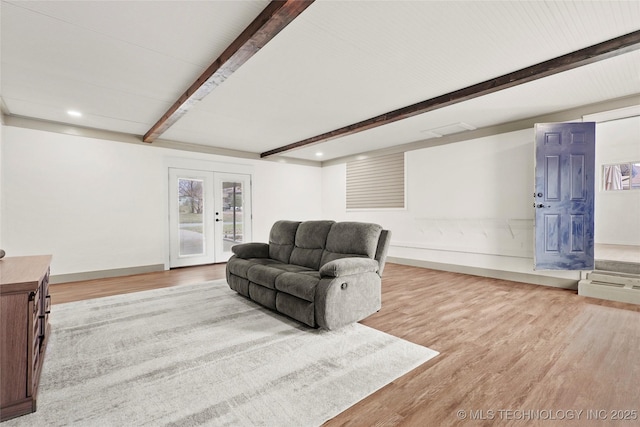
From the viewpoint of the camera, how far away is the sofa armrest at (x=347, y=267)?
8.45 feet

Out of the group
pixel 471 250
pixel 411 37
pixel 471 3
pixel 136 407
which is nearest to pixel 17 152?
pixel 136 407

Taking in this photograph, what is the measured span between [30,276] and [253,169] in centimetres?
543

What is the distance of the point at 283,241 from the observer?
3.99 meters

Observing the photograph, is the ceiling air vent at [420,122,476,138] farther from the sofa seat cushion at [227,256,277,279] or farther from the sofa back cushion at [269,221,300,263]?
the sofa seat cushion at [227,256,277,279]

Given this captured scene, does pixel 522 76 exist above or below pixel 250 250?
above

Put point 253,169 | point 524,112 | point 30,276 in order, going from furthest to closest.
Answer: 1. point 253,169
2. point 524,112
3. point 30,276

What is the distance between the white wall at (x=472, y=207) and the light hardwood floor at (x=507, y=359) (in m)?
0.93

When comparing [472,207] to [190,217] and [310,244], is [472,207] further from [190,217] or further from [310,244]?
[190,217]

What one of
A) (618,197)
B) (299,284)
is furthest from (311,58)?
(618,197)

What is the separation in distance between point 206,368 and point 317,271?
5.07ft

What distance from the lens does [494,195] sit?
16.1 ft

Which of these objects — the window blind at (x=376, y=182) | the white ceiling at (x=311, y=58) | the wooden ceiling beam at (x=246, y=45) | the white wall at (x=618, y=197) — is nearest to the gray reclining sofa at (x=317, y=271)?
the white ceiling at (x=311, y=58)

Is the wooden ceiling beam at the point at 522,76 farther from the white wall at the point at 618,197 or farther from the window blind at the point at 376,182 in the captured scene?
the white wall at the point at 618,197

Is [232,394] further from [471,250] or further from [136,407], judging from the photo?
[471,250]
